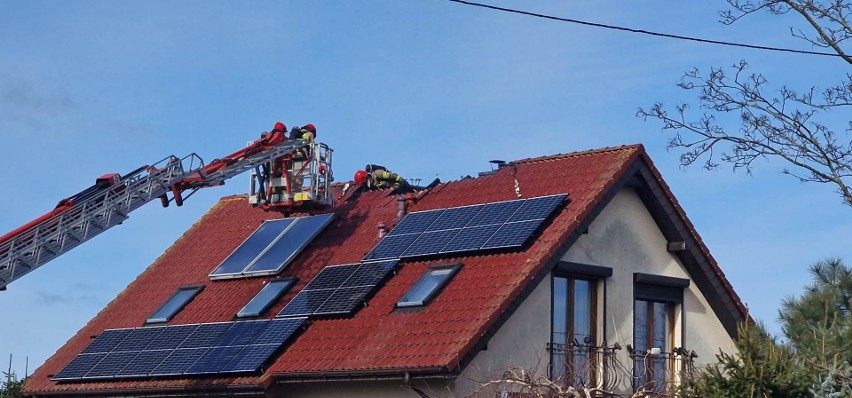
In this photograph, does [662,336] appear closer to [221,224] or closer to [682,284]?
[682,284]

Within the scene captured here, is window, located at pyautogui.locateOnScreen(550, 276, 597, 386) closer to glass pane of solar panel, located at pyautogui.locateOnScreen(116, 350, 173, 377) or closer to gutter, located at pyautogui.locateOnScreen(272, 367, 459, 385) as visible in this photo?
gutter, located at pyautogui.locateOnScreen(272, 367, 459, 385)

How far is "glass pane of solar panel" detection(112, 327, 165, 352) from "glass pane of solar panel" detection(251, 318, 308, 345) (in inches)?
124

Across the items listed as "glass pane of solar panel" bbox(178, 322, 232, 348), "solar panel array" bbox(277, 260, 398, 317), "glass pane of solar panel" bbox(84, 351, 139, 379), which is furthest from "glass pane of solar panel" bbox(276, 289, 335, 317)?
"glass pane of solar panel" bbox(84, 351, 139, 379)

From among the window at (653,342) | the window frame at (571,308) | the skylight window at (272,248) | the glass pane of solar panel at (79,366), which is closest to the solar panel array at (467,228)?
the window frame at (571,308)

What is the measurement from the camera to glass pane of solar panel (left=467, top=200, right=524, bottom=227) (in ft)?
74.3

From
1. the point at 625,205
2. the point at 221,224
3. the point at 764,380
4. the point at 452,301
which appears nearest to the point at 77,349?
the point at 221,224

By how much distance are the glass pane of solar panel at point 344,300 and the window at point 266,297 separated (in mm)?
1481

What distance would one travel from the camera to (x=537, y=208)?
2228 centimetres

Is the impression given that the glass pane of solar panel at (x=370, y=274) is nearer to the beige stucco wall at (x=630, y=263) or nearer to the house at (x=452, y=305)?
the house at (x=452, y=305)

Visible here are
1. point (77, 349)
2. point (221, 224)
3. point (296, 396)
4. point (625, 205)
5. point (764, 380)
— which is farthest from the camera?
point (221, 224)

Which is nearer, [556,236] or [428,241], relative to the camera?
[556,236]

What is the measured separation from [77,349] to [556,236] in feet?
36.7

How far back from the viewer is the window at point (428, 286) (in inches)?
847

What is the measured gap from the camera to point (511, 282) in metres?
20.5
